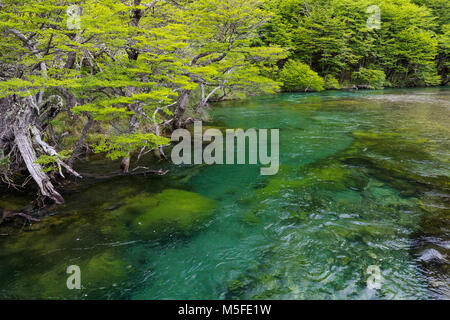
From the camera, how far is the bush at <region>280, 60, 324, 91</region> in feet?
98.4

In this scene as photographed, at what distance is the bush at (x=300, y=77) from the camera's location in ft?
98.4

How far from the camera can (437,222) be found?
512 centimetres

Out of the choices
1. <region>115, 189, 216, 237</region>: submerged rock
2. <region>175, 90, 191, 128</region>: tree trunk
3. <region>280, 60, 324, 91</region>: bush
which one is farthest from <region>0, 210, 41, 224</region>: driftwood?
<region>280, 60, 324, 91</region>: bush

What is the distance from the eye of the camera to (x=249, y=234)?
5.09m

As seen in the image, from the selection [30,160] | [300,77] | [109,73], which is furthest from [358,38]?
[30,160]

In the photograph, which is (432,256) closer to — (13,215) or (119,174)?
(119,174)

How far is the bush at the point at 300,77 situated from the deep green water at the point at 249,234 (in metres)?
23.2

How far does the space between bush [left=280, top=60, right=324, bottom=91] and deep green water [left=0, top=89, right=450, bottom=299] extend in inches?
912

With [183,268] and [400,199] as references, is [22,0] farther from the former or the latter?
[400,199]

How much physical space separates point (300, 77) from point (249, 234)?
93.6 ft

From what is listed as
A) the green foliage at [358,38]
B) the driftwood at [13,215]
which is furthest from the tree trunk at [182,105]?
the green foliage at [358,38]

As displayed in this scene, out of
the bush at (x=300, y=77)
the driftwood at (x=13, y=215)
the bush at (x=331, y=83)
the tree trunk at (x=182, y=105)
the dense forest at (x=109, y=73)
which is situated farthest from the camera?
the bush at (x=331, y=83)

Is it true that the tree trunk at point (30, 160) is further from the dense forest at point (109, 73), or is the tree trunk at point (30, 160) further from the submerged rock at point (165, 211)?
the submerged rock at point (165, 211)
